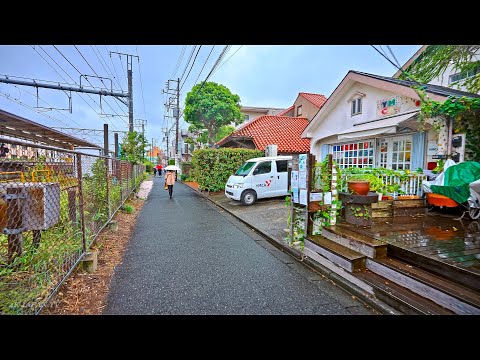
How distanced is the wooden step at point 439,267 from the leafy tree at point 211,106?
18049 millimetres

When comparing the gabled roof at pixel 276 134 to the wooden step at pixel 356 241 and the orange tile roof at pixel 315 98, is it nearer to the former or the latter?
the orange tile roof at pixel 315 98

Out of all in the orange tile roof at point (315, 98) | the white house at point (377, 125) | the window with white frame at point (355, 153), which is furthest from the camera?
the orange tile roof at point (315, 98)

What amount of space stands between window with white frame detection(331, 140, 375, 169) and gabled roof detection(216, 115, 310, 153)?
396 cm

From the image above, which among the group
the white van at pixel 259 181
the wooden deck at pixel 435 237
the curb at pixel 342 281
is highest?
the white van at pixel 259 181

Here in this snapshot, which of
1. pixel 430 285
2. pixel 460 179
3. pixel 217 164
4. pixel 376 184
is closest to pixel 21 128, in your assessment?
pixel 217 164

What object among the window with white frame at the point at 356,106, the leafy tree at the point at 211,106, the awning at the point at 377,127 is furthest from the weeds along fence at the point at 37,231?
the leafy tree at the point at 211,106

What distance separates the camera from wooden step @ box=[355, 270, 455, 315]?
2324 millimetres

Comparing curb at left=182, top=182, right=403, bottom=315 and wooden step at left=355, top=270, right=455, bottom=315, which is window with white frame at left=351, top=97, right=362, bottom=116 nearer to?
curb at left=182, top=182, right=403, bottom=315

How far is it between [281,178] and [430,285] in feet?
23.9

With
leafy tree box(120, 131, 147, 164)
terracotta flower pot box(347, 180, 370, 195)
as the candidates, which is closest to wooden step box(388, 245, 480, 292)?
terracotta flower pot box(347, 180, 370, 195)

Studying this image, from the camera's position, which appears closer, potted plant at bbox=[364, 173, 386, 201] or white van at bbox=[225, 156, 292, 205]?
potted plant at bbox=[364, 173, 386, 201]

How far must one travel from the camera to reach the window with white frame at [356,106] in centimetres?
921
